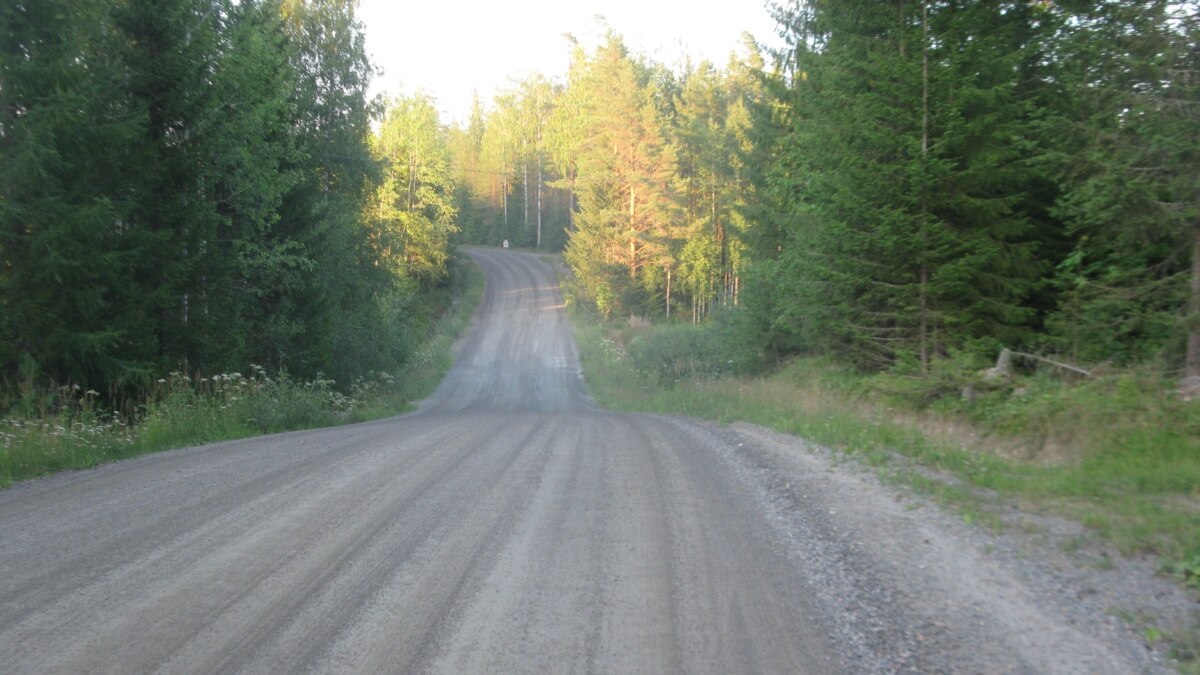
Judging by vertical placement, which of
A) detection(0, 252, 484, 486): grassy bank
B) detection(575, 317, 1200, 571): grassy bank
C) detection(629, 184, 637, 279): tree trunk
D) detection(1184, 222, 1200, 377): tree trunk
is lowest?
detection(0, 252, 484, 486): grassy bank

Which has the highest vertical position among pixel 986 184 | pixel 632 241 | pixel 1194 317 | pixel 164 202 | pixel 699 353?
pixel 632 241

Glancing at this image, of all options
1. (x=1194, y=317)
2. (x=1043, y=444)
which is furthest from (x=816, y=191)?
(x=1043, y=444)

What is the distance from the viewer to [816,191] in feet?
53.4

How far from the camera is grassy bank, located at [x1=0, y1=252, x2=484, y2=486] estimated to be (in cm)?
1030

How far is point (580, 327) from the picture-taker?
52.8 m

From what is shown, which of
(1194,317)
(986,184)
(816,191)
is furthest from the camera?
(816,191)

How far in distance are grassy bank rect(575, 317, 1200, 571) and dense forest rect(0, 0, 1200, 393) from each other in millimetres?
1278

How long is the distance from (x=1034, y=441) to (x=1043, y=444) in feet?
0.50

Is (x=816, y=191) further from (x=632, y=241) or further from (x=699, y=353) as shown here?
(x=632, y=241)

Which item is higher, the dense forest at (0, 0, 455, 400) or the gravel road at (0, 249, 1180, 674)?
the dense forest at (0, 0, 455, 400)

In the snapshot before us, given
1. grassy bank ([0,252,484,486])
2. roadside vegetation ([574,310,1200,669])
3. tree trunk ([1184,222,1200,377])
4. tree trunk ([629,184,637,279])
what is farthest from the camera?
tree trunk ([629,184,637,279])

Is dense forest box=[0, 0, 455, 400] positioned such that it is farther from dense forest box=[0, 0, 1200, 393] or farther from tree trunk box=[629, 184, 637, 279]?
tree trunk box=[629, 184, 637, 279]

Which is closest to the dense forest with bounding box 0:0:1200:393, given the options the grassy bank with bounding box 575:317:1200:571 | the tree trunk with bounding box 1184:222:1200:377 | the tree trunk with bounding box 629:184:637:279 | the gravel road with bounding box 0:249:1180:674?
the tree trunk with bounding box 1184:222:1200:377

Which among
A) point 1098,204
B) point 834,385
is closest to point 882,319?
point 834,385
